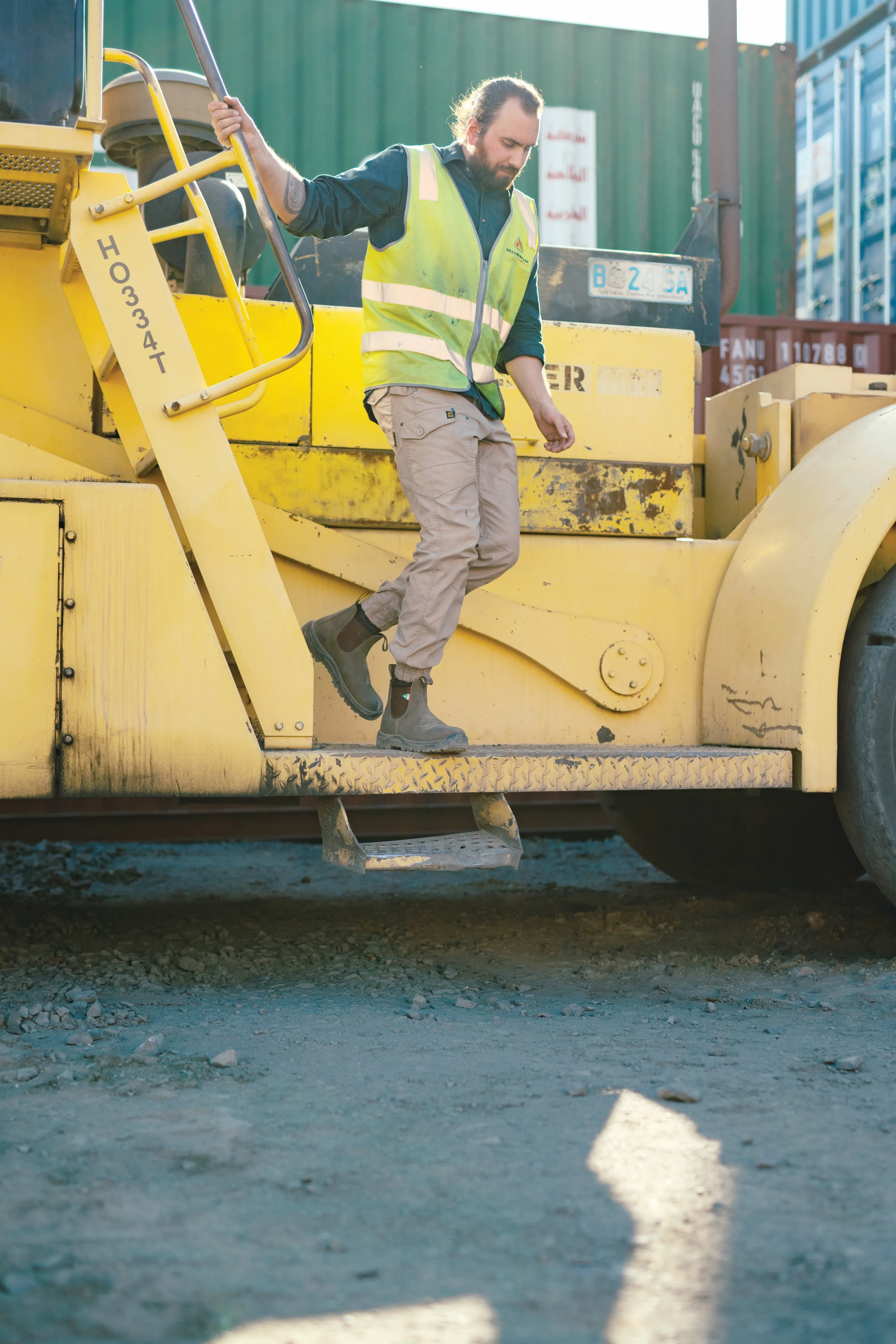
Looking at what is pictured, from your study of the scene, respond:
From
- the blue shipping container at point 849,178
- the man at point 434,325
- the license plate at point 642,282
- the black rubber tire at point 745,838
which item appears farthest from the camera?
the blue shipping container at point 849,178

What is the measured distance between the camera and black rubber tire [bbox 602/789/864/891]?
4.52 m

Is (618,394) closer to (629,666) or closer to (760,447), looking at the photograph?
(760,447)

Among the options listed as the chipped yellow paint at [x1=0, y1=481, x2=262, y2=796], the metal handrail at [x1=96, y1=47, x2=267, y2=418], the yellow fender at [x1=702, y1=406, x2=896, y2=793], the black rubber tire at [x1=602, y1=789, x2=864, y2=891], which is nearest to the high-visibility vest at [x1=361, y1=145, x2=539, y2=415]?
the metal handrail at [x1=96, y1=47, x2=267, y2=418]

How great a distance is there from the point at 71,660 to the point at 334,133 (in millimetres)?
6528

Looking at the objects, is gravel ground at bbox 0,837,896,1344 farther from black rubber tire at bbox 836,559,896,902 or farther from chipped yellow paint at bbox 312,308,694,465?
chipped yellow paint at bbox 312,308,694,465

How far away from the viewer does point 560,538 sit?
362 centimetres

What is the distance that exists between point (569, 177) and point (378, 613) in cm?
629

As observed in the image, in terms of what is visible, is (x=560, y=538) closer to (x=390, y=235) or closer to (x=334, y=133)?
(x=390, y=235)

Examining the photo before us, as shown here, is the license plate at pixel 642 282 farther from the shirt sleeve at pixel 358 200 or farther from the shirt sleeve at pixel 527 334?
the shirt sleeve at pixel 358 200

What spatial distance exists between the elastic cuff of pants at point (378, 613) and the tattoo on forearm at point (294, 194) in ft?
3.08

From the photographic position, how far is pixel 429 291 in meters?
3.06

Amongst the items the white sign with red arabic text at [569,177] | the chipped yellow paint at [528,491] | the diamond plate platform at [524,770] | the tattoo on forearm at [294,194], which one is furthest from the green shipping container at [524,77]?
the diamond plate platform at [524,770]

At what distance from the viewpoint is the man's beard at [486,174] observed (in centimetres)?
311

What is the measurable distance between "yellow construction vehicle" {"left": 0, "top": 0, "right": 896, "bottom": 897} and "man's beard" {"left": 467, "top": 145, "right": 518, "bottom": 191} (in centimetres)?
54
